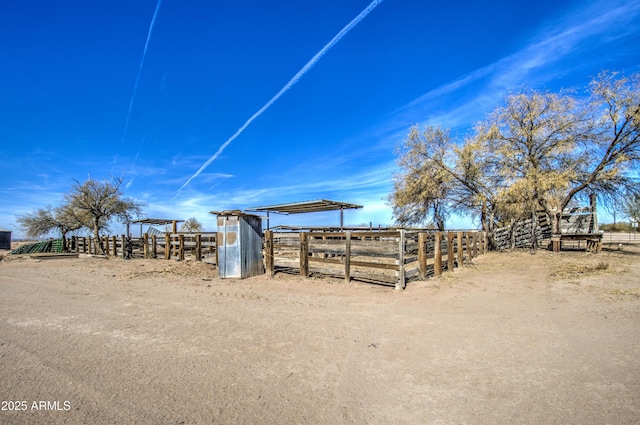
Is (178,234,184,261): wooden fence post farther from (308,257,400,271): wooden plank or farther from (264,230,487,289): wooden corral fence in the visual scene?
(308,257,400,271): wooden plank

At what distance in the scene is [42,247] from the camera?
27.5m

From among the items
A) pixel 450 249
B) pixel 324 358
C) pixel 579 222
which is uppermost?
pixel 579 222

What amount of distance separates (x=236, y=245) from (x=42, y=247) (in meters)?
28.6

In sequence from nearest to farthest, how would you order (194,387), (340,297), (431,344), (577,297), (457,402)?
1. (457,402)
2. (194,387)
3. (431,344)
4. (577,297)
5. (340,297)

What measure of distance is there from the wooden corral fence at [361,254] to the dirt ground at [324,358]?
4.08ft

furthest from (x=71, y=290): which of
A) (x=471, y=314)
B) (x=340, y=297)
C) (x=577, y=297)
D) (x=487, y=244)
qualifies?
(x=487, y=244)

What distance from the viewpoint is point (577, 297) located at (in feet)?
20.6

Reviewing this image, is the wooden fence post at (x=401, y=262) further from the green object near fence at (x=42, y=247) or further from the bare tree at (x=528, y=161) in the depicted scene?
the green object near fence at (x=42, y=247)

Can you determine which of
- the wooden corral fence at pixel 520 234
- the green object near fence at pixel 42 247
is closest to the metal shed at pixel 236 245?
the wooden corral fence at pixel 520 234

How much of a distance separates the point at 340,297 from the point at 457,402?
431cm

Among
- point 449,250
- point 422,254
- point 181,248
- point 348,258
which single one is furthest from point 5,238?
point 449,250

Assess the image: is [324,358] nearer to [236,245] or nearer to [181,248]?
[236,245]

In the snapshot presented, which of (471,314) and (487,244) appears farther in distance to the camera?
(487,244)

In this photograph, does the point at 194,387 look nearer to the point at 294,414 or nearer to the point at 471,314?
the point at 294,414
